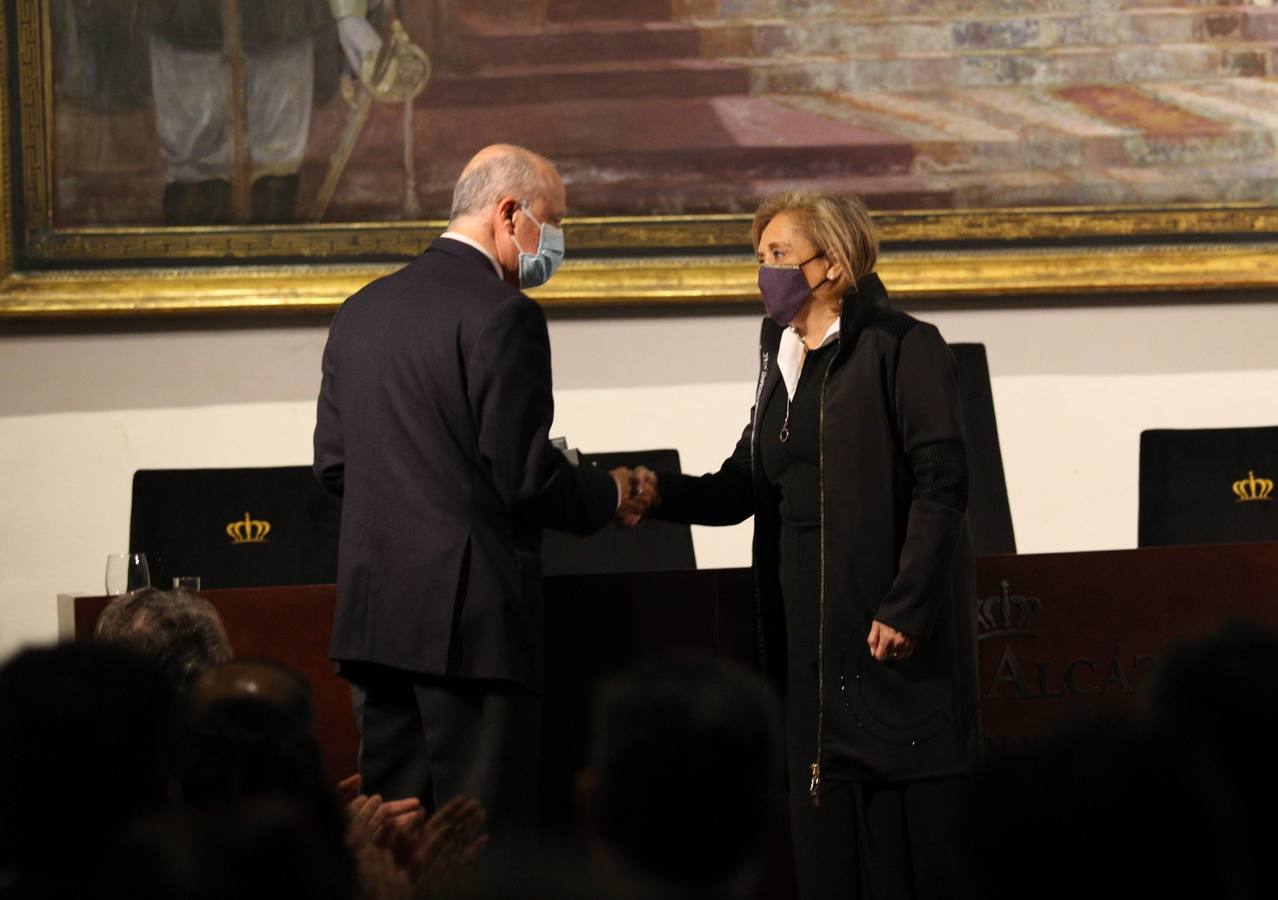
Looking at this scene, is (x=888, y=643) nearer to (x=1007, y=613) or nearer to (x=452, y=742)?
(x=1007, y=613)

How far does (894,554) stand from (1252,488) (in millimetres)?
1546

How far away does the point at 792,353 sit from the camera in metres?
3.61

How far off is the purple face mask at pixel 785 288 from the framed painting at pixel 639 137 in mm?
1824

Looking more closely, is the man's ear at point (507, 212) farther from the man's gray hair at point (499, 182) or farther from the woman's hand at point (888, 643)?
the woman's hand at point (888, 643)

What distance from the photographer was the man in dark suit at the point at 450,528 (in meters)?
3.13

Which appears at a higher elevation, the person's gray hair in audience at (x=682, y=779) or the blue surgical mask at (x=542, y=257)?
the blue surgical mask at (x=542, y=257)

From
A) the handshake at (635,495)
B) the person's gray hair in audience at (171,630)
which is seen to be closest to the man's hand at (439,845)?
the person's gray hair in audience at (171,630)

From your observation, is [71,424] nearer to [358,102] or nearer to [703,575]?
[358,102]

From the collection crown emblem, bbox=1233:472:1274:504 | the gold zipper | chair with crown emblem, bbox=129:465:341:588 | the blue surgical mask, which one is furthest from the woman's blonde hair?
chair with crown emblem, bbox=129:465:341:588

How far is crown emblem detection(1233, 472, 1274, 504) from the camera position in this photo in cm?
439

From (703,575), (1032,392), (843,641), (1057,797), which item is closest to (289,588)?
(703,575)

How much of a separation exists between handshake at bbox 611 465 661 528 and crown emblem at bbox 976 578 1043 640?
0.78 meters

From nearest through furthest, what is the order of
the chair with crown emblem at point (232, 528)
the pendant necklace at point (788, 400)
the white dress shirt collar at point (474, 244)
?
1. the white dress shirt collar at point (474, 244)
2. the pendant necklace at point (788, 400)
3. the chair with crown emblem at point (232, 528)

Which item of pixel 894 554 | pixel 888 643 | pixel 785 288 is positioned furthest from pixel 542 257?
pixel 888 643
